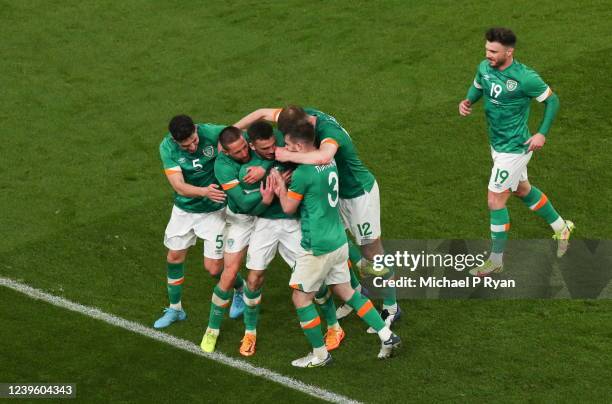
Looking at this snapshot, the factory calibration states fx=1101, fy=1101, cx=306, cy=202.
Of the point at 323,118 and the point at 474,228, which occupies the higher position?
the point at 323,118

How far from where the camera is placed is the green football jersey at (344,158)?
934 cm

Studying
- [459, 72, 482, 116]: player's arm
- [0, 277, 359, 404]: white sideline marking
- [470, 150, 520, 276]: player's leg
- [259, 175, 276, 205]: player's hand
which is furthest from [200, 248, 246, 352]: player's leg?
[459, 72, 482, 116]: player's arm

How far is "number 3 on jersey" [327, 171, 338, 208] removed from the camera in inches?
354

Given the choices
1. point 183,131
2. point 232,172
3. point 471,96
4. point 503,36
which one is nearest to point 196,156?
point 183,131

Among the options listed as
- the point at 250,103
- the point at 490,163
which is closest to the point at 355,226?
the point at 490,163

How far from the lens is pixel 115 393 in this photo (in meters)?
9.25

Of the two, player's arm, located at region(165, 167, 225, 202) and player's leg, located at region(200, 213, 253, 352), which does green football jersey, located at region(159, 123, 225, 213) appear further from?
player's leg, located at region(200, 213, 253, 352)

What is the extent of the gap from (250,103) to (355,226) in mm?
4871

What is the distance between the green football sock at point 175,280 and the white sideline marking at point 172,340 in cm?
37

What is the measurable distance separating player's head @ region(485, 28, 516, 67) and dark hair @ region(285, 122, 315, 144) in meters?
2.37

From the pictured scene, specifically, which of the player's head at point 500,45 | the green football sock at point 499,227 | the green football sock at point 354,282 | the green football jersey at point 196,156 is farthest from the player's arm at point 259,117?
the green football sock at point 499,227

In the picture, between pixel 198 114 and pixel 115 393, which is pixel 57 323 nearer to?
pixel 115 393

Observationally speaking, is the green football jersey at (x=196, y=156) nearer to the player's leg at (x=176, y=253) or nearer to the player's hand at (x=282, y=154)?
the player's leg at (x=176, y=253)

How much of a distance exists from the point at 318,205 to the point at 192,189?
4.02ft
